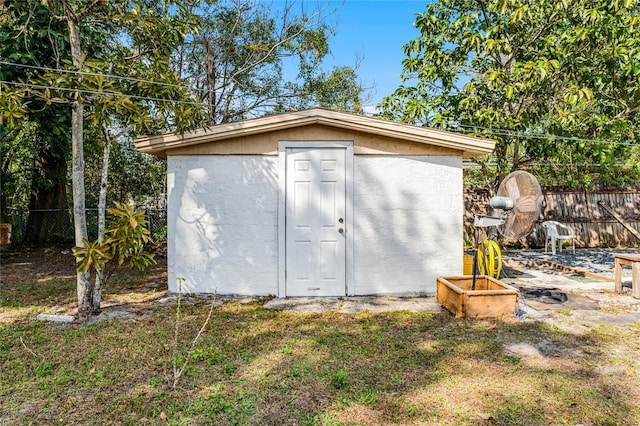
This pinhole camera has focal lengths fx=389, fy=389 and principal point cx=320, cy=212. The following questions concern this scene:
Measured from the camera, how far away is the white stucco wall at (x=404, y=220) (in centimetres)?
524

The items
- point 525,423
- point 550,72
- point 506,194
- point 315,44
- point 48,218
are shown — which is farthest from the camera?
point 315,44

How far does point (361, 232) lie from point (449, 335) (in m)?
1.87


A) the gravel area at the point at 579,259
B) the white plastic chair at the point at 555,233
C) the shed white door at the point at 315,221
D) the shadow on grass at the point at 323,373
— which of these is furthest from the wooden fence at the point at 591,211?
the shadow on grass at the point at 323,373

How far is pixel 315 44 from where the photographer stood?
11211mm

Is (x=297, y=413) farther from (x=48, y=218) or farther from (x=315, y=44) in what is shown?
(x=315, y=44)

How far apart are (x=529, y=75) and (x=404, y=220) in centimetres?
296

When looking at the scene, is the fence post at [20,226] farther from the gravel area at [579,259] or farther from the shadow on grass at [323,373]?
the gravel area at [579,259]

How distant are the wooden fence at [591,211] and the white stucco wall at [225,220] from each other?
685 centimetres

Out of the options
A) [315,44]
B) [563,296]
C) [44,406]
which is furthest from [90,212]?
[563,296]

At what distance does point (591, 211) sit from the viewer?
10.4m

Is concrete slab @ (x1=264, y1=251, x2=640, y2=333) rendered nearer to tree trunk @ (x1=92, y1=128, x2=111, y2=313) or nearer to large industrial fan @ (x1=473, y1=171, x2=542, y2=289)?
large industrial fan @ (x1=473, y1=171, x2=542, y2=289)

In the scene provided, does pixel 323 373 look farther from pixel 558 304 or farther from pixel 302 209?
pixel 558 304

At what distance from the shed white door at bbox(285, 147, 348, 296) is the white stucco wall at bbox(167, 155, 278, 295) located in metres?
0.23

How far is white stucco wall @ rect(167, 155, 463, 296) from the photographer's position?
5.20 m
